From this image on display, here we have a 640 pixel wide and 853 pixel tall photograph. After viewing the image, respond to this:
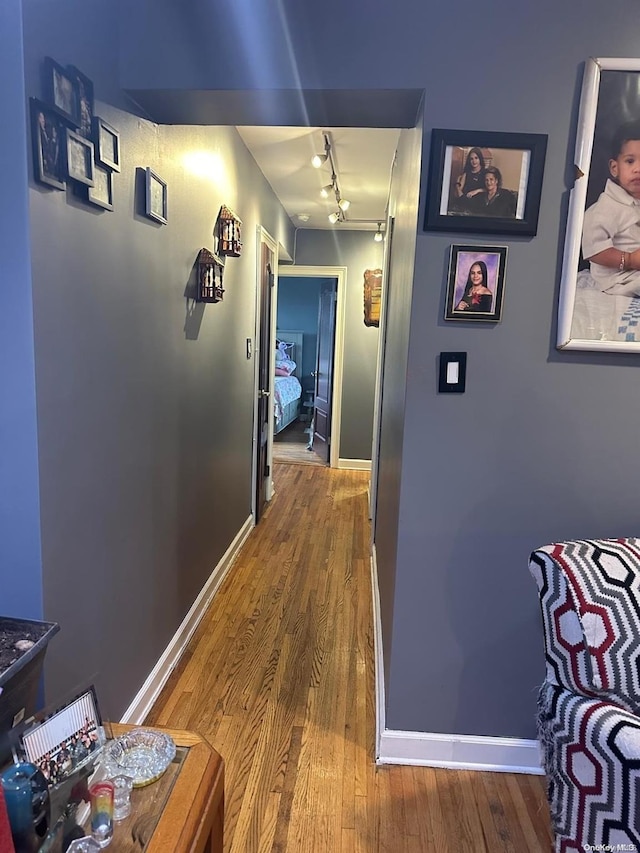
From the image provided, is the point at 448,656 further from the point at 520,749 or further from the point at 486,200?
the point at 486,200

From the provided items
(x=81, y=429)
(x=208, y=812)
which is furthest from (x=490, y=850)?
(x=81, y=429)

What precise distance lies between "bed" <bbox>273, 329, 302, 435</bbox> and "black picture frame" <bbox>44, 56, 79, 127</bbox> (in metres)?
5.33

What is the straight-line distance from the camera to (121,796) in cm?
86

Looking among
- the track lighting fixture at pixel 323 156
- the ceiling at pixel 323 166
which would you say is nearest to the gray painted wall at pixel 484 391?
the ceiling at pixel 323 166

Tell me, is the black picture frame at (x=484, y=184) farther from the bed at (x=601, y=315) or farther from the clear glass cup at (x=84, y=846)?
the clear glass cup at (x=84, y=846)

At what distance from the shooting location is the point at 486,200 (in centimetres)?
150

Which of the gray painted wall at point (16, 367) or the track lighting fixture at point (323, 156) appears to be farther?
the track lighting fixture at point (323, 156)

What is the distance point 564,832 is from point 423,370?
1.15 m

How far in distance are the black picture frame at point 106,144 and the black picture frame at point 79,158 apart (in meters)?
0.04

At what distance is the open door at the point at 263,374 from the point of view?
3952 millimetres

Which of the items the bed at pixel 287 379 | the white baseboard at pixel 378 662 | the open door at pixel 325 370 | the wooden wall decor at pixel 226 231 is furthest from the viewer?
the bed at pixel 287 379

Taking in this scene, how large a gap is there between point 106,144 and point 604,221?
1356 millimetres

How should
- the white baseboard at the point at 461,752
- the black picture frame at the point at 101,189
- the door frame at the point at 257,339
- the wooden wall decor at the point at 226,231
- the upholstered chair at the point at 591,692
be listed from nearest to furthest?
the upholstered chair at the point at 591,692
the black picture frame at the point at 101,189
the white baseboard at the point at 461,752
the wooden wall decor at the point at 226,231
the door frame at the point at 257,339

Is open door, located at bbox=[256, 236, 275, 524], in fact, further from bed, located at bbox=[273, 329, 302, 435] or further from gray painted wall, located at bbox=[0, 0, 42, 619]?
gray painted wall, located at bbox=[0, 0, 42, 619]
